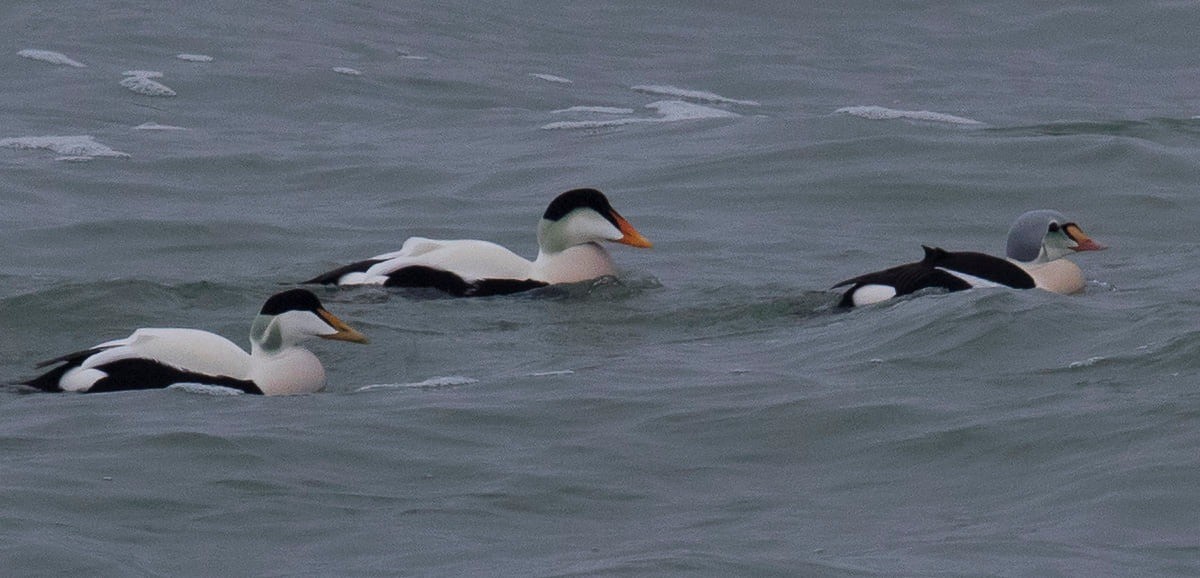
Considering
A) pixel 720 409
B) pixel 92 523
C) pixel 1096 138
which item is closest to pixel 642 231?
pixel 1096 138

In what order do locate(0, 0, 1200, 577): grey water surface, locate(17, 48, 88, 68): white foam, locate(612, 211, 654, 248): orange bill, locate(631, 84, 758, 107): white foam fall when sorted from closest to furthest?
locate(0, 0, 1200, 577): grey water surface < locate(612, 211, 654, 248): orange bill < locate(631, 84, 758, 107): white foam < locate(17, 48, 88, 68): white foam

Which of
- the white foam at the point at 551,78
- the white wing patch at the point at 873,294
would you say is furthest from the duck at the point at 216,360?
the white foam at the point at 551,78

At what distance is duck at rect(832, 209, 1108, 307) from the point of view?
30.6 ft

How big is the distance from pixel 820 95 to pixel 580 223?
772 cm

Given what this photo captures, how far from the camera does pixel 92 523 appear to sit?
5832 millimetres

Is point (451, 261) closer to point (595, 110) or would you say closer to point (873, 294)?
point (873, 294)

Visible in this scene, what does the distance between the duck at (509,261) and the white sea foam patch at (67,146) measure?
4.43 metres

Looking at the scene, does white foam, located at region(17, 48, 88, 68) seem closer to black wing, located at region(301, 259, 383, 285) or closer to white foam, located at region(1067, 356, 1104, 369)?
black wing, located at region(301, 259, 383, 285)

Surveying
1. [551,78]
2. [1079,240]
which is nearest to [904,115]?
[551,78]

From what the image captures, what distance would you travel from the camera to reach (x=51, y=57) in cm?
1841

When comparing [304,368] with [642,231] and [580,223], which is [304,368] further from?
[642,231]

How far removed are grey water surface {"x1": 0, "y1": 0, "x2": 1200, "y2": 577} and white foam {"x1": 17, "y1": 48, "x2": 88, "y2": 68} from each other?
57 millimetres

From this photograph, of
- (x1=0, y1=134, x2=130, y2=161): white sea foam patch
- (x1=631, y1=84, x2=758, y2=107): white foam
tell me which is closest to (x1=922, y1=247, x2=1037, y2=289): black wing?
(x1=0, y1=134, x2=130, y2=161): white sea foam patch

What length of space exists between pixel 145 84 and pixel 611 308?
8.35 m
